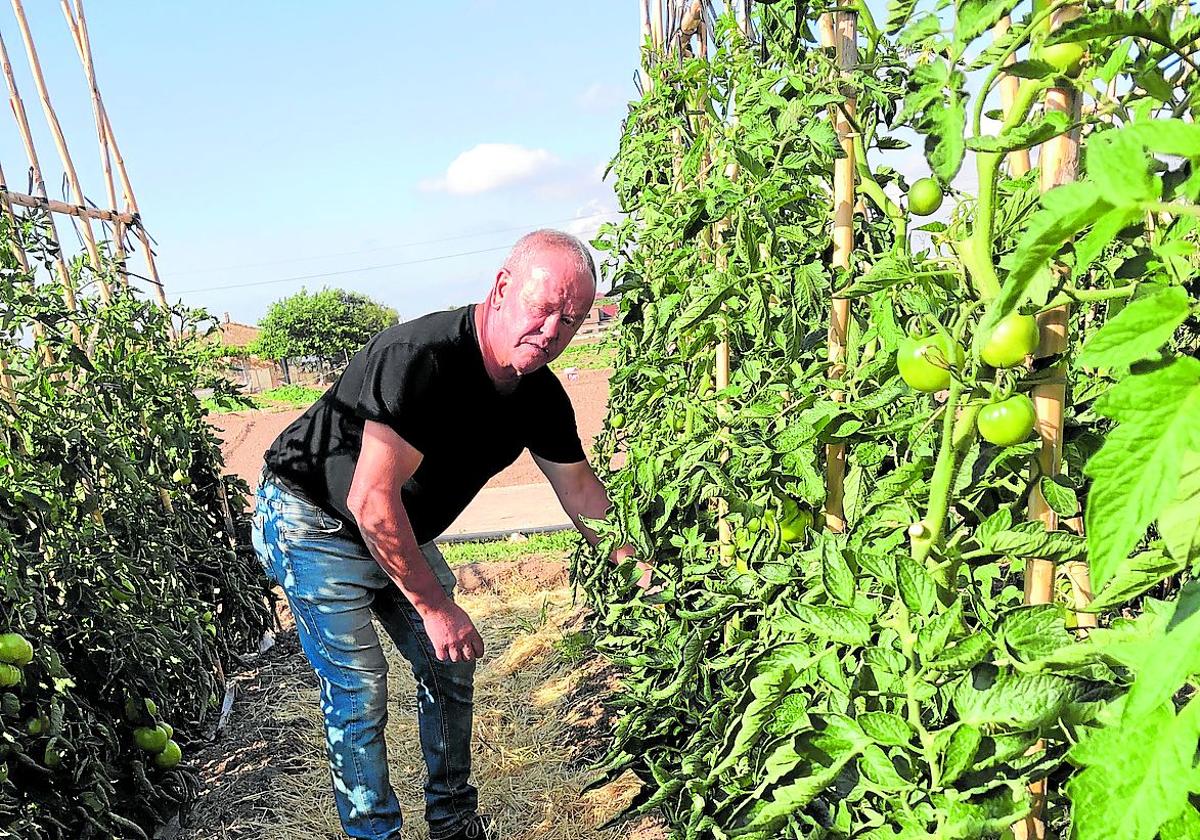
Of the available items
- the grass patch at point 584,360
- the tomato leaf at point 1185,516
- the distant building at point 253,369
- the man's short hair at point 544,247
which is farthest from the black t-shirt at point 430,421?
the distant building at point 253,369

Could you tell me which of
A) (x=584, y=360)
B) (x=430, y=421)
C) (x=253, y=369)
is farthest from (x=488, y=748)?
(x=253, y=369)

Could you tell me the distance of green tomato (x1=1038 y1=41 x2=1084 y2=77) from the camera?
2.49 feet

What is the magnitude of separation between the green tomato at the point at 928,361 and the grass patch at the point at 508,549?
3.72m

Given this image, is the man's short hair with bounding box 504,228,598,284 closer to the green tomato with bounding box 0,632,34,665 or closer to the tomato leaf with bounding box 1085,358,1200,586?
the green tomato with bounding box 0,632,34,665

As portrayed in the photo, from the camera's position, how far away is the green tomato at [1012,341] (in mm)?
779

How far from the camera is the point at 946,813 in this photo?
843mm

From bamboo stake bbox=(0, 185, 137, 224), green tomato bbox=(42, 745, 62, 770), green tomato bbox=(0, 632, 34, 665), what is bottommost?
green tomato bbox=(42, 745, 62, 770)

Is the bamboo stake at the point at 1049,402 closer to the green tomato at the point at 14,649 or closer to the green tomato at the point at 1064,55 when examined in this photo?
the green tomato at the point at 1064,55

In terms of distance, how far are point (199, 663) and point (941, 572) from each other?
252 cm

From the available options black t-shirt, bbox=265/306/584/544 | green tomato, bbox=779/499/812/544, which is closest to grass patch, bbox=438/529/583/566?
black t-shirt, bbox=265/306/584/544

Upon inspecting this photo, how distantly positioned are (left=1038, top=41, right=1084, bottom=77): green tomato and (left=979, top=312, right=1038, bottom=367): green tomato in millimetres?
220

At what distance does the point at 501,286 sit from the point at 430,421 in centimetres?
34

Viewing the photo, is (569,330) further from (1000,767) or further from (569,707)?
(569,707)

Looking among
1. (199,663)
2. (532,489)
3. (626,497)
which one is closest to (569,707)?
(199,663)
